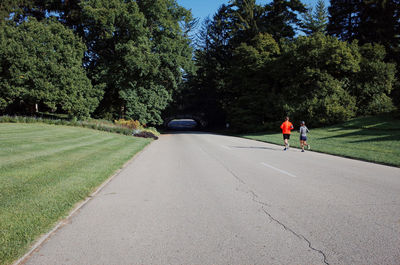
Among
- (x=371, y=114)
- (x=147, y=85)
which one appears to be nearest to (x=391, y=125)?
(x=371, y=114)

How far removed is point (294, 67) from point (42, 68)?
30.2 metres

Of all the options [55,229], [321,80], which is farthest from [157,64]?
[55,229]

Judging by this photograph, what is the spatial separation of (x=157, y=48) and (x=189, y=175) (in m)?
27.8

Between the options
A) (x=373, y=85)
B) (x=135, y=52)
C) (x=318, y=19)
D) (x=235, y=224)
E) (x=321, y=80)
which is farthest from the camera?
(x=318, y=19)

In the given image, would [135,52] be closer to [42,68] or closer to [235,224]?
[42,68]

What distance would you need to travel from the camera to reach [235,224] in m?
4.01

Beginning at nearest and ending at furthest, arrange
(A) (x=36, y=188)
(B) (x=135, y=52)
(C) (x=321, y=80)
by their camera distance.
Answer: (A) (x=36, y=188)
(B) (x=135, y=52)
(C) (x=321, y=80)

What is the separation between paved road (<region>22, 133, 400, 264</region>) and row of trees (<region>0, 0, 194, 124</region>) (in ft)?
76.9

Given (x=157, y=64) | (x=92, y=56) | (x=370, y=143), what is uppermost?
(x=92, y=56)

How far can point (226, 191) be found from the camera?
19.7 ft

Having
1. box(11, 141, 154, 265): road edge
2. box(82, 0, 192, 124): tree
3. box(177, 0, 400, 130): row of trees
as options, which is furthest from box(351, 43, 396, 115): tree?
box(11, 141, 154, 265): road edge

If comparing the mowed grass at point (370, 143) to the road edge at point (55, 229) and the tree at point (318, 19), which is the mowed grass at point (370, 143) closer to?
the road edge at point (55, 229)

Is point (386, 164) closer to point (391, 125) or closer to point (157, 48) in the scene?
point (391, 125)

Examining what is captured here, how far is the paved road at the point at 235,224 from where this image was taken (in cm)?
306
